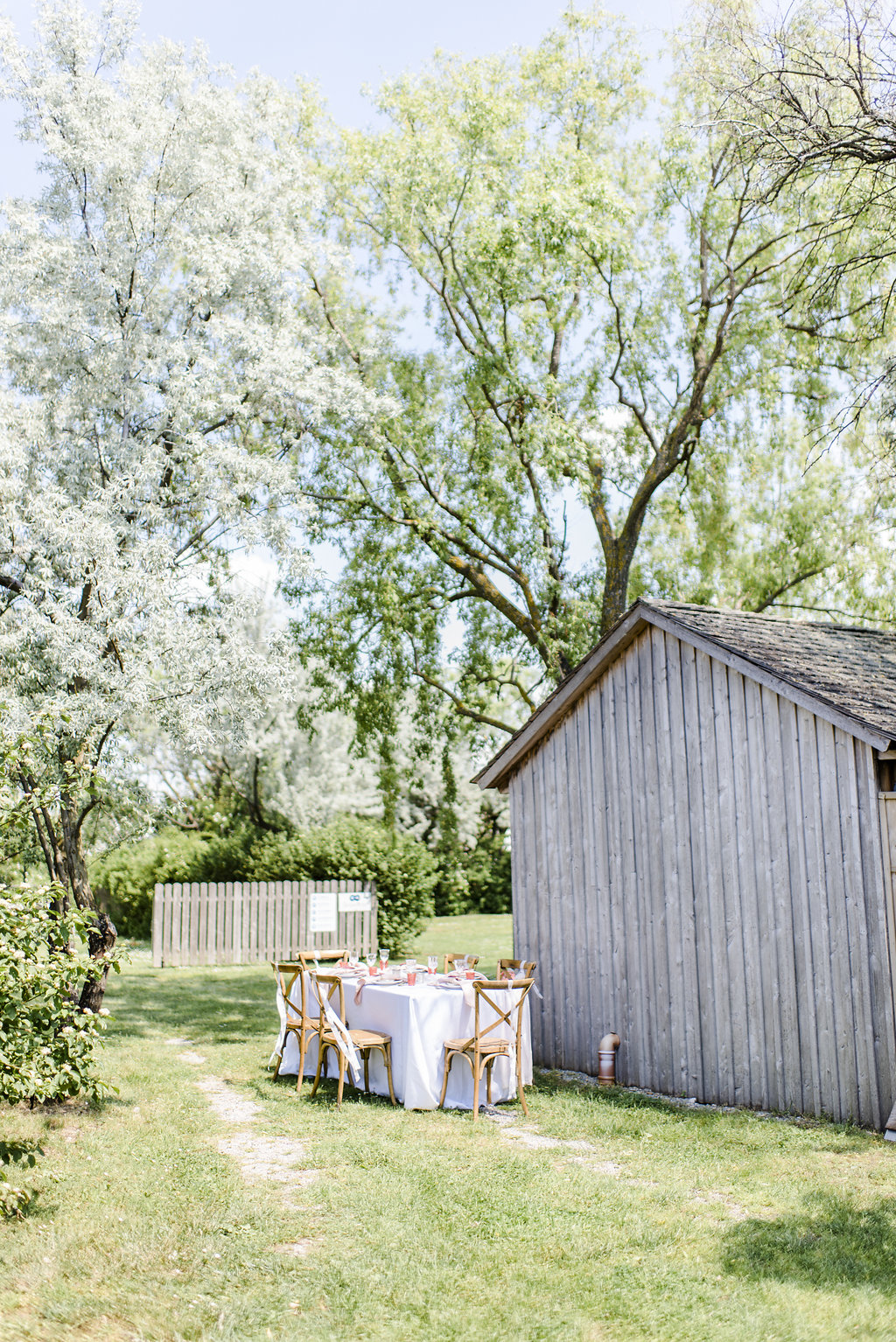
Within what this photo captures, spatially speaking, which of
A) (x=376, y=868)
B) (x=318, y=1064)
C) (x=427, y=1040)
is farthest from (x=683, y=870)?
(x=376, y=868)

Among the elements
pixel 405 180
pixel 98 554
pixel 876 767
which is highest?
pixel 405 180

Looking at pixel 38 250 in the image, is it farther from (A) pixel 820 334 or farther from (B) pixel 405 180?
(A) pixel 820 334

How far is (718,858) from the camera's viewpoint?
367 inches

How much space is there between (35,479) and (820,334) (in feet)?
38.5

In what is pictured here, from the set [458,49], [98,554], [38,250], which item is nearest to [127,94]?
[38,250]

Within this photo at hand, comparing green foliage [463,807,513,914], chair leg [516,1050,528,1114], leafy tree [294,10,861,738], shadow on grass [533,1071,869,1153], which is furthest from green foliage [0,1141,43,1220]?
green foliage [463,807,513,914]

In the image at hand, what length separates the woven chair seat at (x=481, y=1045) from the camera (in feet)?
Answer: 28.9

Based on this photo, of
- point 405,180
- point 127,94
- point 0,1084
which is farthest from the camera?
point 405,180

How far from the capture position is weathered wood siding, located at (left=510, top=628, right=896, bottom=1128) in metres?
8.25

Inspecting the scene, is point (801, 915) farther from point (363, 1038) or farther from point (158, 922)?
point (158, 922)

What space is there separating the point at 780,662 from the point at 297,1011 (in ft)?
18.1

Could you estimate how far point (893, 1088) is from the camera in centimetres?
787

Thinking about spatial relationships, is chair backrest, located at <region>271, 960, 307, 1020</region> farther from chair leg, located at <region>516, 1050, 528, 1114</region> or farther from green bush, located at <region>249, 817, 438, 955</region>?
green bush, located at <region>249, 817, 438, 955</region>

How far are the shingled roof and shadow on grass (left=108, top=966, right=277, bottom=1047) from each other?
4569 millimetres
